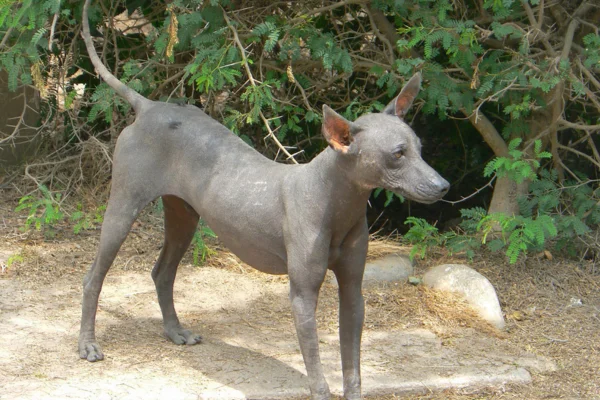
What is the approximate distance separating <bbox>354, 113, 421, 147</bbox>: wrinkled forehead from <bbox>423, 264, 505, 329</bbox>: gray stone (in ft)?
7.60

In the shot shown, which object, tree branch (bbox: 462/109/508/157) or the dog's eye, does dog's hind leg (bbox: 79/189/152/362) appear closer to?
the dog's eye

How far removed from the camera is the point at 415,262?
6.30 meters

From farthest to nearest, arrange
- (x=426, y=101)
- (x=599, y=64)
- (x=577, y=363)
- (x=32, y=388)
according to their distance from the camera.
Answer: (x=426, y=101), (x=599, y=64), (x=577, y=363), (x=32, y=388)

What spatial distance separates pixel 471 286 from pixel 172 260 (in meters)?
2.14

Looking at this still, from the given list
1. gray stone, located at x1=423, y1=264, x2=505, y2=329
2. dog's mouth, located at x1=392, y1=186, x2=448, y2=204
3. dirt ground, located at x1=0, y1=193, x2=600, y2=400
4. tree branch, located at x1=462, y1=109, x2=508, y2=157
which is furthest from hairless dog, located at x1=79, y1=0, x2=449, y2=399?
tree branch, located at x1=462, y1=109, x2=508, y2=157

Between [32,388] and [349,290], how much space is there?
173cm

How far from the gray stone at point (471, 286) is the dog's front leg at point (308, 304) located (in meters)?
2.00

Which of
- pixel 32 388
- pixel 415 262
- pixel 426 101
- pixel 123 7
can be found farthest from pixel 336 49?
pixel 32 388

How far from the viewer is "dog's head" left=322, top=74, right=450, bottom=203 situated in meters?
→ 3.27

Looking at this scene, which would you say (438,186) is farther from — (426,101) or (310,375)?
(426,101)

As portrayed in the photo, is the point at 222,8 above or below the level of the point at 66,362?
above

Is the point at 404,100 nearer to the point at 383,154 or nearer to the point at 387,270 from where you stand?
the point at 383,154

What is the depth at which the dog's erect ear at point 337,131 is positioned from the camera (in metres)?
3.33

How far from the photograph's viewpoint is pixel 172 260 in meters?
4.82
